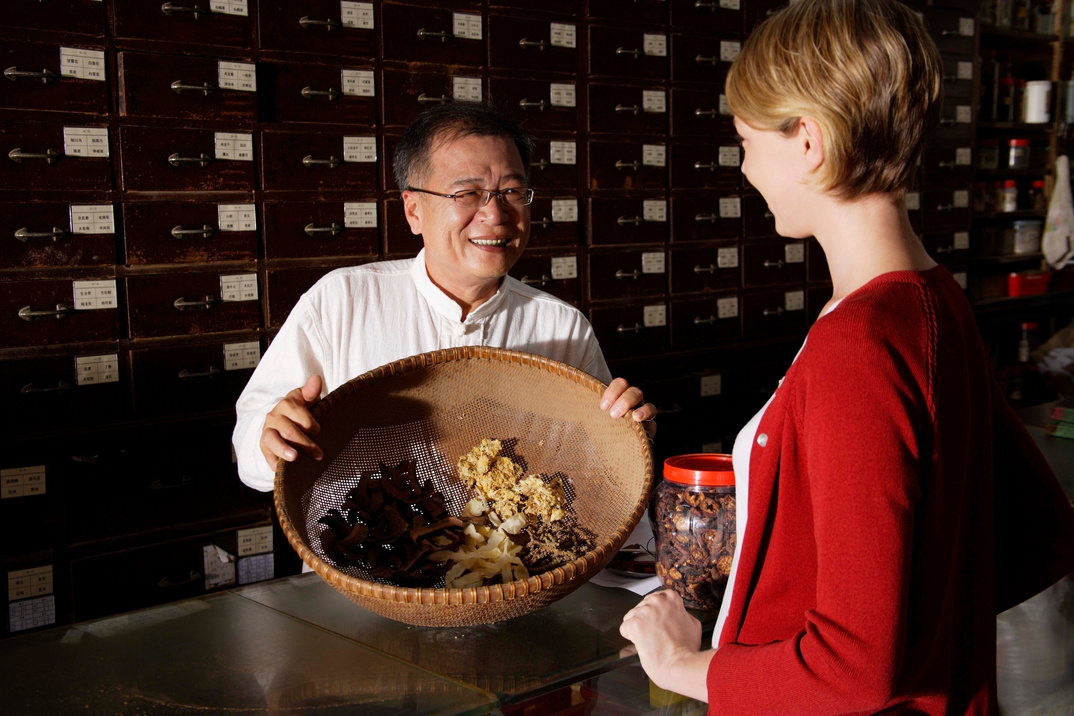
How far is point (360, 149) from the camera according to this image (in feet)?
9.76

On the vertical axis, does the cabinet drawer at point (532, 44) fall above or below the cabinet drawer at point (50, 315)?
above

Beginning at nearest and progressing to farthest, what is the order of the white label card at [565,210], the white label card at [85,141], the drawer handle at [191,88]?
the white label card at [85,141]
the drawer handle at [191,88]
the white label card at [565,210]

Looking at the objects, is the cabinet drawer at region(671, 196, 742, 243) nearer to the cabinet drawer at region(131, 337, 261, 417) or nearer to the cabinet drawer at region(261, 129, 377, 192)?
the cabinet drawer at region(261, 129, 377, 192)

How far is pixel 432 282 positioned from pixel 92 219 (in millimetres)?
1251

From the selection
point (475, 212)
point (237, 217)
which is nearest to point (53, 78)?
point (237, 217)

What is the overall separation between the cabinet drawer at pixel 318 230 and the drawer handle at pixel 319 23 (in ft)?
1.75

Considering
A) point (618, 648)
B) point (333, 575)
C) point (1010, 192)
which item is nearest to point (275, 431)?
point (333, 575)

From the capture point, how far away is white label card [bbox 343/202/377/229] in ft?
9.75

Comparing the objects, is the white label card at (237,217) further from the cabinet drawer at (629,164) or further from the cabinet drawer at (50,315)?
the cabinet drawer at (629,164)

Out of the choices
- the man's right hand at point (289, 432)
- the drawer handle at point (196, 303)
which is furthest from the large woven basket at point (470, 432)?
the drawer handle at point (196, 303)

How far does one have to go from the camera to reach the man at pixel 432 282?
5.85ft

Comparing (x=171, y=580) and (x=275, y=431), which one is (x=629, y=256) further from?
(x=275, y=431)

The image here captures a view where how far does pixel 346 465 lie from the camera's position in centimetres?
140

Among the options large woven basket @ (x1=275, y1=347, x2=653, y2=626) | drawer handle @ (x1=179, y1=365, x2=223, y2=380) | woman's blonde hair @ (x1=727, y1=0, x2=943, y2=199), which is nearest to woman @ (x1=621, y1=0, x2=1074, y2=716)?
woman's blonde hair @ (x1=727, y1=0, x2=943, y2=199)
